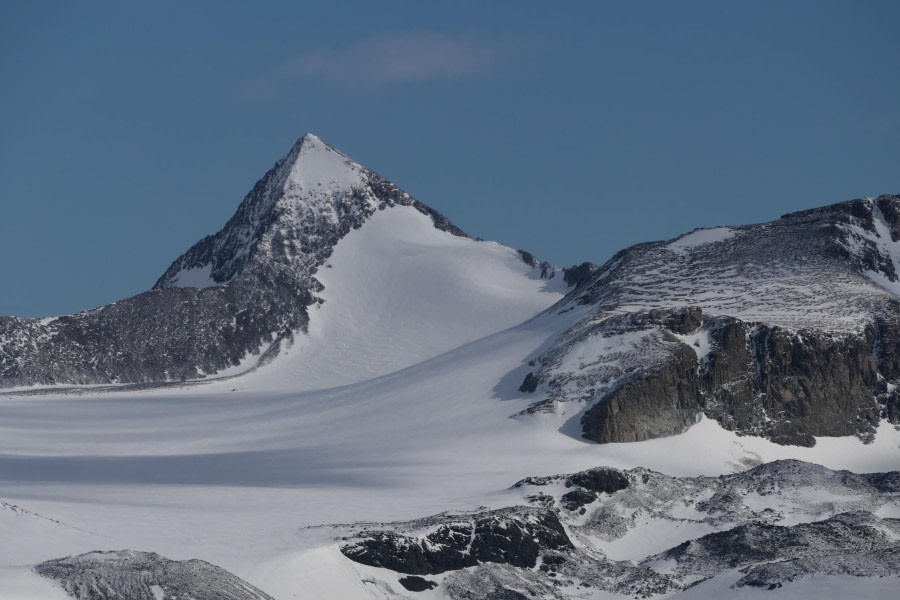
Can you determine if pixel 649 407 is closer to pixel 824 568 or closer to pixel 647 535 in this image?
pixel 647 535

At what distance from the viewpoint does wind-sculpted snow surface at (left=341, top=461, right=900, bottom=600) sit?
4016 inches

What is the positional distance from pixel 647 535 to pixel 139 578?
37.2 m

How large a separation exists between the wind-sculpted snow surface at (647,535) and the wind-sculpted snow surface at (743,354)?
2158cm

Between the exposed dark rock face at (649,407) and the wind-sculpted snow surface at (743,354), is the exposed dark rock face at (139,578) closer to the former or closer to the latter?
the exposed dark rock face at (649,407)

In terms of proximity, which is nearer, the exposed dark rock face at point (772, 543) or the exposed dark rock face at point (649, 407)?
the exposed dark rock face at point (772, 543)

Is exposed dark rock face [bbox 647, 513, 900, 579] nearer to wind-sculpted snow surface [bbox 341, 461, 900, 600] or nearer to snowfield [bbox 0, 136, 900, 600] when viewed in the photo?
wind-sculpted snow surface [bbox 341, 461, 900, 600]

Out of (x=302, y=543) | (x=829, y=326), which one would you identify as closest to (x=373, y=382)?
(x=829, y=326)

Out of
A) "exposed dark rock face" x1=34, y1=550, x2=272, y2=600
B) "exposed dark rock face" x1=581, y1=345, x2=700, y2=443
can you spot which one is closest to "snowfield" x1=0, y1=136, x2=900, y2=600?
"exposed dark rock face" x1=34, y1=550, x2=272, y2=600

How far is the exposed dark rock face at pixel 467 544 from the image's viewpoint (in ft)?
336

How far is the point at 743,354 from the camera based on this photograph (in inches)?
5955

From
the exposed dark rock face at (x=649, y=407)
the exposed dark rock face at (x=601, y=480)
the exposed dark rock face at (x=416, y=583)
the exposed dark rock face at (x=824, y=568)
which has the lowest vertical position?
the exposed dark rock face at (x=824, y=568)

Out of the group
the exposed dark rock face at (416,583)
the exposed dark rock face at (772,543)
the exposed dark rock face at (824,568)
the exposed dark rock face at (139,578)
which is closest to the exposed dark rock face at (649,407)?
the exposed dark rock face at (772,543)

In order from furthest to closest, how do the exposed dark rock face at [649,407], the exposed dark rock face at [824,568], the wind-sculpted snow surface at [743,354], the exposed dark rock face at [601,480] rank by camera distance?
the wind-sculpted snow surface at [743,354] < the exposed dark rock face at [649,407] < the exposed dark rock face at [601,480] < the exposed dark rock face at [824,568]

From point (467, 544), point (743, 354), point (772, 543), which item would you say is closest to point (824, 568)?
point (772, 543)
